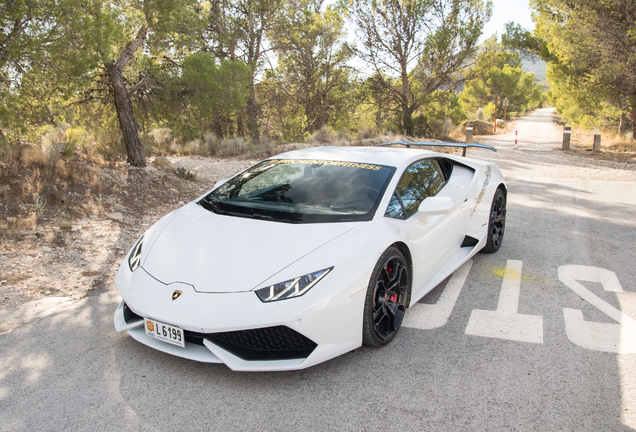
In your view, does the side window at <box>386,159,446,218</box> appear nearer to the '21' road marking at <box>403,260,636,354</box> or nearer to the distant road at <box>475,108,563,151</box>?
the '21' road marking at <box>403,260,636,354</box>

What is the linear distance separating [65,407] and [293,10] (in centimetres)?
2036

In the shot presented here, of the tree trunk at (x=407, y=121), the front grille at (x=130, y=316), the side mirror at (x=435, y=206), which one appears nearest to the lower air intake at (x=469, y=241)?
A: the side mirror at (x=435, y=206)

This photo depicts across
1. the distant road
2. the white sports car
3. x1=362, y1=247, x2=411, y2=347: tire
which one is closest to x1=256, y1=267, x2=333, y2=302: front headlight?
the white sports car

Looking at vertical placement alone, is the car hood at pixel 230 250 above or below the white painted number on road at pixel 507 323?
above

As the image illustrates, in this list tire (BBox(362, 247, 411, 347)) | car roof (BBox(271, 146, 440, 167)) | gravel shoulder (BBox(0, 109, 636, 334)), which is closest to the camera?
tire (BBox(362, 247, 411, 347))

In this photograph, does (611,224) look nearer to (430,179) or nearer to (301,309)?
(430,179)

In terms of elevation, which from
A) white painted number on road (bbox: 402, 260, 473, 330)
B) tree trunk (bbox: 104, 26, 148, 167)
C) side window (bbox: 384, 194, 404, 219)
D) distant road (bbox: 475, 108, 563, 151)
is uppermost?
tree trunk (bbox: 104, 26, 148, 167)

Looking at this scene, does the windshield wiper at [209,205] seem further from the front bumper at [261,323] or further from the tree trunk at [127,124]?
the tree trunk at [127,124]

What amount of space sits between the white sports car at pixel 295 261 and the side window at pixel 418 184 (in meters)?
0.02

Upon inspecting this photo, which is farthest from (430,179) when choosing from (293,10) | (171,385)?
(293,10)

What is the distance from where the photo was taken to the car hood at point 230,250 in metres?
2.66

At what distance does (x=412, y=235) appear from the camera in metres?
3.36

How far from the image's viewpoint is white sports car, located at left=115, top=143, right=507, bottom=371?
251 centimetres

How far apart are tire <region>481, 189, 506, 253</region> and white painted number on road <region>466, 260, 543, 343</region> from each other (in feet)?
3.50
